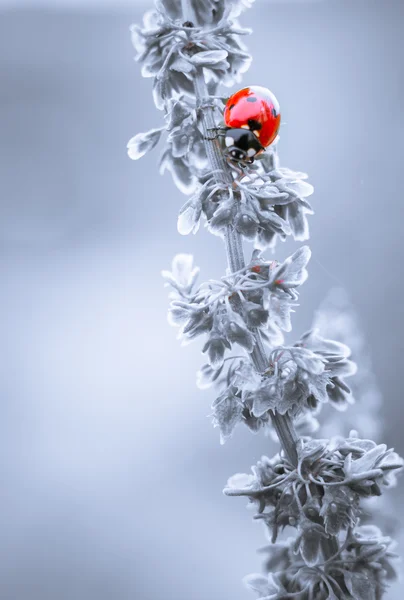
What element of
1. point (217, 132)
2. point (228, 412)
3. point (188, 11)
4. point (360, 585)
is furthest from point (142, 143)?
point (360, 585)

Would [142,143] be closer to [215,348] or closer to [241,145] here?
[241,145]

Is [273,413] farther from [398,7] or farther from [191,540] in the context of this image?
[398,7]

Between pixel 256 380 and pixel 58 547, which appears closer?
pixel 256 380

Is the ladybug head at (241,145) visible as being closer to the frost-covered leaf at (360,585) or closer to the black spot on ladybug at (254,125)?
the black spot on ladybug at (254,125)

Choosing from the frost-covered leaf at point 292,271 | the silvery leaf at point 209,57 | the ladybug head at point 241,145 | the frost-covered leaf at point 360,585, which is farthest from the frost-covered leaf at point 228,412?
the silvery leaf at point 209,57

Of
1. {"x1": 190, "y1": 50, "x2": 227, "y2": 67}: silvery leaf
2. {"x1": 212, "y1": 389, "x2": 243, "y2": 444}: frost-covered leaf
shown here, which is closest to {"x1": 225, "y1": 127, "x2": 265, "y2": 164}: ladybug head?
{"x1": 190, "y1": 50, "x2": 227, "y2": 67}: silvery leaf

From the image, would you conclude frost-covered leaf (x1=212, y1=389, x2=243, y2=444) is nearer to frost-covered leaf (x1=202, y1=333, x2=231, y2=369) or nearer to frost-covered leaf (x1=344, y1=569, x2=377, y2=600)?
frost-covered leaf (x1=202, y1=333, x2=231, y2=369)

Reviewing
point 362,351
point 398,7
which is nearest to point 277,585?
point 362,351
